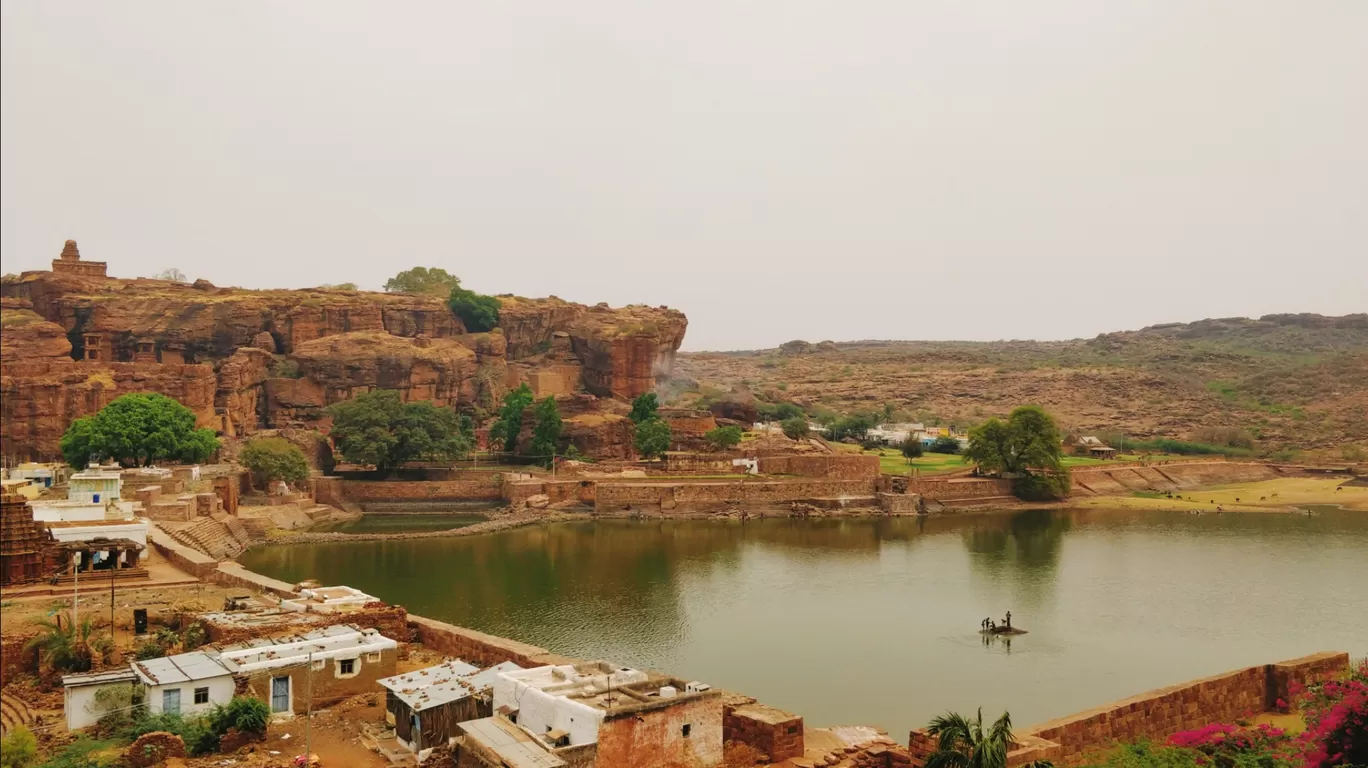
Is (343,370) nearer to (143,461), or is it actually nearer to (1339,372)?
(143,461)

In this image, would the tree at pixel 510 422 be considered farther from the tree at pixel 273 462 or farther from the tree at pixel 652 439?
the tree at pixel 273 462

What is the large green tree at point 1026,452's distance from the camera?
5153 centimetres

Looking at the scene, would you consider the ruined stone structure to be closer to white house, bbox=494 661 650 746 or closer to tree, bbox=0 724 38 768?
tree, bbox=0 724 38 768

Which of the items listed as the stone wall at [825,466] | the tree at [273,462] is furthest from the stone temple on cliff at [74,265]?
the stone wall at [825,466]

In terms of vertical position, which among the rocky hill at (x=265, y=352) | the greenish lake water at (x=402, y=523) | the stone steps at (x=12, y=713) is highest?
the rocky hill at (x=265, y=352)

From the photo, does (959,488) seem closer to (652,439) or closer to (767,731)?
(652,439)

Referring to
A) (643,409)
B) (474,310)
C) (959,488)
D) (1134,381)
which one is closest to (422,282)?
(474,310)

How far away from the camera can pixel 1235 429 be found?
71312mm

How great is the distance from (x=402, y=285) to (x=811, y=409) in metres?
34.6

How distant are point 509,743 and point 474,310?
58.7 metres

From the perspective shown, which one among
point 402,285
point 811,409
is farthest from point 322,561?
point 811,409

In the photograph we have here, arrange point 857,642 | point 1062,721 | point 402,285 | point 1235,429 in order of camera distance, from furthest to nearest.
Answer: point 402,285
point 1235,429
point 857,642
point 1062,721

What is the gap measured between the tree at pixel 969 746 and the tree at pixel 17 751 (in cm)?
913

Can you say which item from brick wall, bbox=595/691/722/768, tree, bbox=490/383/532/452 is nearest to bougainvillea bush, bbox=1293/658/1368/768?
brick wall, bbox=595/691/722/768
